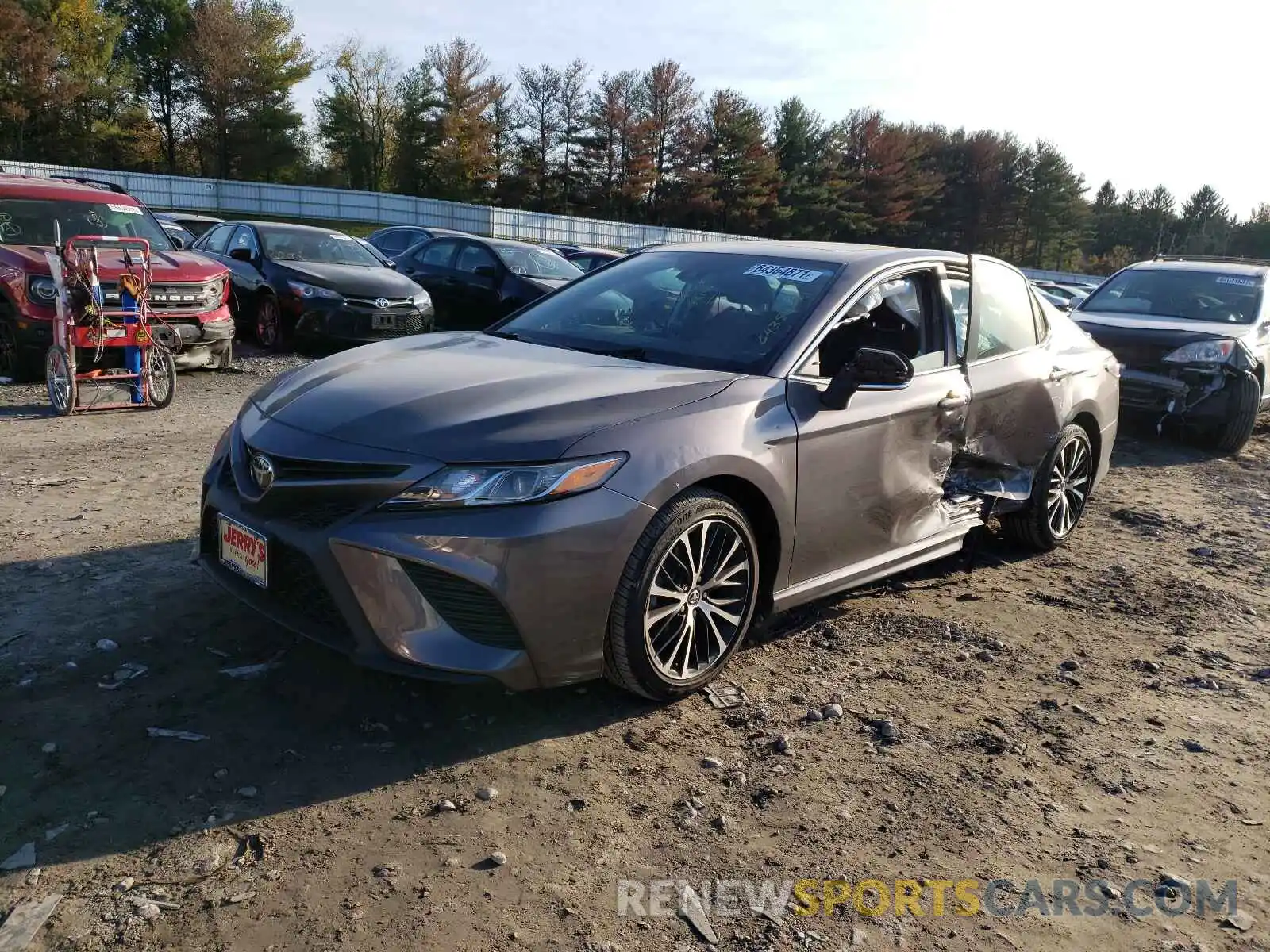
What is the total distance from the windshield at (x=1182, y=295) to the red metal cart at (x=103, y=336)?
926cm

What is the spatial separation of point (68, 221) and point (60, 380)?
2.26 m

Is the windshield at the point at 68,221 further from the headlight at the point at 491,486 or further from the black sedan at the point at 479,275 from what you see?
the headlight at the point at 491,486

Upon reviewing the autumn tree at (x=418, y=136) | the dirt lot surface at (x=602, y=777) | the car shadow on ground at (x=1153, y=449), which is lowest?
the dirt lot surface at (x=602, y=777)

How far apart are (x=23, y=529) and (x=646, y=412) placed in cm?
348

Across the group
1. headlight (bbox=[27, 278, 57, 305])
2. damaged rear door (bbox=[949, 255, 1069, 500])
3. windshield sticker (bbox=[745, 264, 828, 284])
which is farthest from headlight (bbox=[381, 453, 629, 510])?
headlight (bbox=[27, 278, 57, 305])

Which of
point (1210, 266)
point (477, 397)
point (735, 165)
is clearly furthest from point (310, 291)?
point (735, 165)

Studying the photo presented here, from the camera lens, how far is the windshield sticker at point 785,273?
4.27 m

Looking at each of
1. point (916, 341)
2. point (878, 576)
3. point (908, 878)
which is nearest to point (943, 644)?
point (878, 576)

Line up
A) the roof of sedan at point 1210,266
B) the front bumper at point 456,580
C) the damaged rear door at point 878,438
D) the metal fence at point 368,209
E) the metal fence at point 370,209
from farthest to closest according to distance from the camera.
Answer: the metal fence at point 370,209 → the metal fence at point 368,209 → the roof of sedan at point 1210,266 → the damaged rear door at point 878,438 → the front bumper at point 456,580

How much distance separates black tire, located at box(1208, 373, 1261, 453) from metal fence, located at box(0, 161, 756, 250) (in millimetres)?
31018

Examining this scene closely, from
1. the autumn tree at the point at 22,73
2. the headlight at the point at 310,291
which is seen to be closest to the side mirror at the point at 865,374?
the headlight at the point at 310,291

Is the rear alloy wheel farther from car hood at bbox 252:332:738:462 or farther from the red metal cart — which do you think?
car hood at bbox 252:332:738:462

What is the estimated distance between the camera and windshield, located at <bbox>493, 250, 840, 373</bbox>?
13.1 ft

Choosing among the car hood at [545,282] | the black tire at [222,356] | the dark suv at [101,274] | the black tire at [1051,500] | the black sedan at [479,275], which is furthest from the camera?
the black sedan at [479,275]
